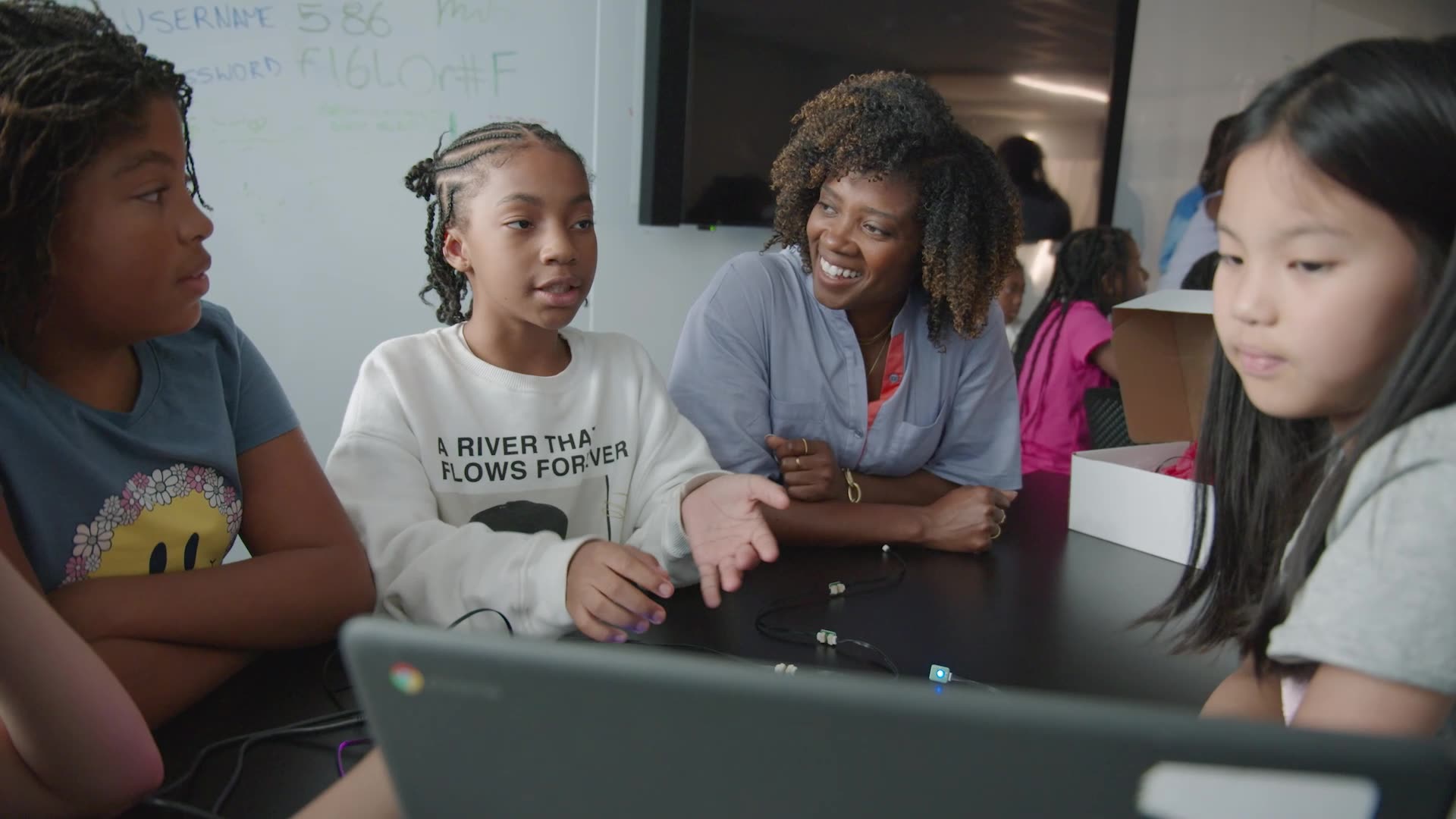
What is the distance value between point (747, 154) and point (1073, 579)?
1.99 metres

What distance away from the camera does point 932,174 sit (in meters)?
1.60

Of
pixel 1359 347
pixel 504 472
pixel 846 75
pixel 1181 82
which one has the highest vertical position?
pixel 1181 82

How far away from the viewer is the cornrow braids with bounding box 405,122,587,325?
51.6 inches

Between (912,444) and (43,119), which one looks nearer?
(43,119)

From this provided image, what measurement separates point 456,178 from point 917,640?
0.83 metres

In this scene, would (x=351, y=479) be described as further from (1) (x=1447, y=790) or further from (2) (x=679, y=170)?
(2) (x=679, y=170)

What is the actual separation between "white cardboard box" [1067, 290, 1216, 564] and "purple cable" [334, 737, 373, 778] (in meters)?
1.00

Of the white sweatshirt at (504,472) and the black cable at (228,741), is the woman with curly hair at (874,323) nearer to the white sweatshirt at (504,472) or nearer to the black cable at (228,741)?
the white sweatshirt at (504,472)

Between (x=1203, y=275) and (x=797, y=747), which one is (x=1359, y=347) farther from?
(x=1203, y=275)

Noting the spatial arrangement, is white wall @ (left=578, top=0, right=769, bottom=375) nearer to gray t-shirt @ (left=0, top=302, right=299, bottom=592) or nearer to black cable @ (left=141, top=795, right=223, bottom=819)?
gray t-shirt @ (left=0, top=302, right=299, bottom=592)

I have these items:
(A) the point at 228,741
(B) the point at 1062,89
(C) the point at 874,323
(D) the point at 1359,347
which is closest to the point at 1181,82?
(B) the point at 1062,89

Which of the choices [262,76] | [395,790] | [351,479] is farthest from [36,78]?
[262,76]

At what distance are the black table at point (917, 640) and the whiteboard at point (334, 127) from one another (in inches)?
68.7

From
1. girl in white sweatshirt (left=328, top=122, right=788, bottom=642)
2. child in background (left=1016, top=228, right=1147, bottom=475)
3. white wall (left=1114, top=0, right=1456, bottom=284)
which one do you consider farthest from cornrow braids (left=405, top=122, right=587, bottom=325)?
white wall (left=1114, top=0, right=1456, bottom=284)
